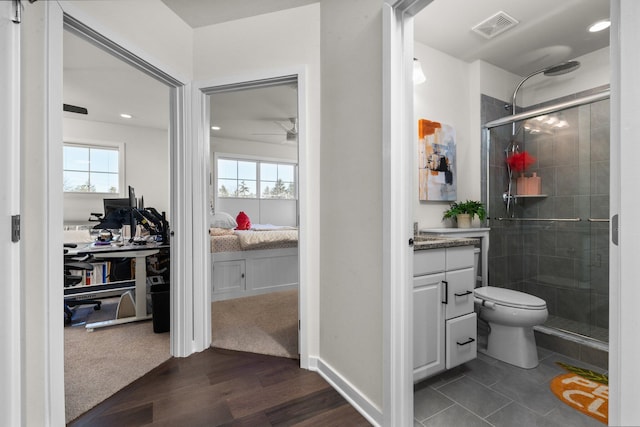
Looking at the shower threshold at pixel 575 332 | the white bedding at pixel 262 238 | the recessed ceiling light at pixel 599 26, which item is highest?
the recessed ceiling light at pixel 599 26

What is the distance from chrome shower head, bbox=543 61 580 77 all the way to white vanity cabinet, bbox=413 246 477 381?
6.46 feet

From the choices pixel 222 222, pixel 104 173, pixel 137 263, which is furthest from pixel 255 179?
pixel 137 263

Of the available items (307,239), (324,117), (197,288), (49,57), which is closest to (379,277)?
(307,239)

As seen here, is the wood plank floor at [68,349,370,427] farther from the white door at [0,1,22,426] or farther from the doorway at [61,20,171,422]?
the white door at [0,1,22,426]

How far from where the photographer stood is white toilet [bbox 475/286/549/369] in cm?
186

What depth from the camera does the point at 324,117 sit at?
1.87 meters

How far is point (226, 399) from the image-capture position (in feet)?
5.27

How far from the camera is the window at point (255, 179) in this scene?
5.68 metres

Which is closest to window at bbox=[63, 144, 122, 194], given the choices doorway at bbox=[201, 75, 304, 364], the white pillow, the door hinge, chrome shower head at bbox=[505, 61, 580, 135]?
doorway at bbox=[201, 75, 304, 364]

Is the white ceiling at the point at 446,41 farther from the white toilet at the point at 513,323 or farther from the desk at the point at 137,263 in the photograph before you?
the white toilet at the point at 513,323

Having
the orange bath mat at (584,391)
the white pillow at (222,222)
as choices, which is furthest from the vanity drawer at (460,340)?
the white pillow at (222,222)

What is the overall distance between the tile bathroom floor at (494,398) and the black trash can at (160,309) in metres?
2.05

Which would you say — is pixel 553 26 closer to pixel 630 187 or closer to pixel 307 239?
pixel 630 187

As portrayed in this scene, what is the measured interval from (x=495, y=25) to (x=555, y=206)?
5.33 feet
